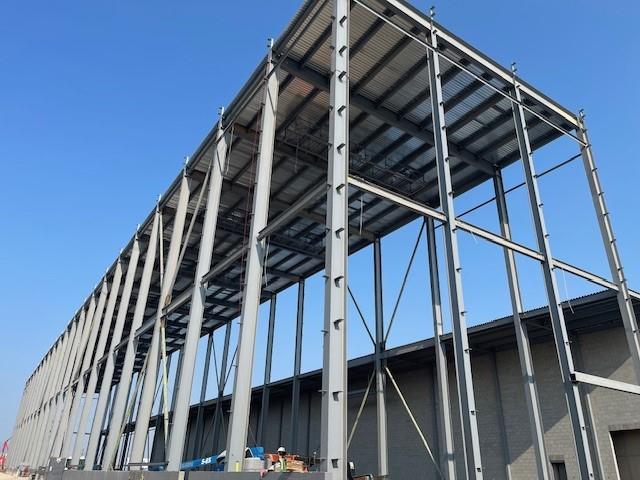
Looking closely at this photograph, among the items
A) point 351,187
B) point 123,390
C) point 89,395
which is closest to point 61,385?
point 89,395

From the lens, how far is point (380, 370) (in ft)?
67.5

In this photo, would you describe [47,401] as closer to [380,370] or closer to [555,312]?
[380,370]

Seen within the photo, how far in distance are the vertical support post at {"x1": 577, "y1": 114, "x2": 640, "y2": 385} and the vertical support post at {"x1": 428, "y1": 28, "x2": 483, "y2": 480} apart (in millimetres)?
5952

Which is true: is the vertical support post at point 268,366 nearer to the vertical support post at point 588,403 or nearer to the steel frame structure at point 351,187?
the steel frame structure at point 351,187

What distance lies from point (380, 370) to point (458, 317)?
10.6m

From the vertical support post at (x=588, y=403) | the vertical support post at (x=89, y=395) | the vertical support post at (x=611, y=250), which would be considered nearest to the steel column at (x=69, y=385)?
the vertical support post at (x=89, y=395)

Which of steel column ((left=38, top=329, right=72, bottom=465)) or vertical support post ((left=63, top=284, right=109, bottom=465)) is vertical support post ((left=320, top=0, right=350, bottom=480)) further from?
steel column ((left=38, top=329, right=72, bottom=465))

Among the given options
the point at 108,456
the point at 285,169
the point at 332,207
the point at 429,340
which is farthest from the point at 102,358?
the point at 332,207

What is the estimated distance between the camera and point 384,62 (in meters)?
15.0

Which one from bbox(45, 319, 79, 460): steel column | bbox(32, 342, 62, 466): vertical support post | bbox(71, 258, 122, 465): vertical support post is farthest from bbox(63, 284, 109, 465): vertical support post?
bbox(32, 342, 62, 466): vertical support post

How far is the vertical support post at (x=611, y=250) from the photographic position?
1396cm

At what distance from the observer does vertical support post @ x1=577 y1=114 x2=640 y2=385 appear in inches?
550

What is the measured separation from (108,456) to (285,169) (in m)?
12.7

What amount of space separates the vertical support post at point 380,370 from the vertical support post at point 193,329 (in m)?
8.27
